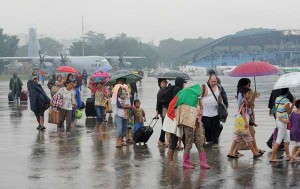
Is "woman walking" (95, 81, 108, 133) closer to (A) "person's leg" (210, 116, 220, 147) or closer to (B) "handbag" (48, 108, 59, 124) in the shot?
(B) "handbag" (48, 108, 59, 124)

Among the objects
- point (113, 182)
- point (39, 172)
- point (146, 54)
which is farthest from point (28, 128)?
point (146, 54)

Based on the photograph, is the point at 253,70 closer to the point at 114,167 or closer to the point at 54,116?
the point at 114,167

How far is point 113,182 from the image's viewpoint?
9859 mm

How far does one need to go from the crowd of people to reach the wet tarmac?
0.95ft

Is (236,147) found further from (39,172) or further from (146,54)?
(146,54)

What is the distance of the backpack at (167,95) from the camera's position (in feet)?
44.8

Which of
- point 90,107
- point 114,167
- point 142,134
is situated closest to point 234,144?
point 114,167

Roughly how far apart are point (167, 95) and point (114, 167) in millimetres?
2828

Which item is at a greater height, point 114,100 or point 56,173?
point 114,100

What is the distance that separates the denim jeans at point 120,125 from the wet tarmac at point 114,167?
32 cm

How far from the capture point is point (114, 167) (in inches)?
443

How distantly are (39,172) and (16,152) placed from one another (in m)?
2.57

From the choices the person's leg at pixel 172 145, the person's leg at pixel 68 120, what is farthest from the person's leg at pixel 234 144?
the person's leg at pixel 68 120

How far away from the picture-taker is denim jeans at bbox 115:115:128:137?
1380cm
